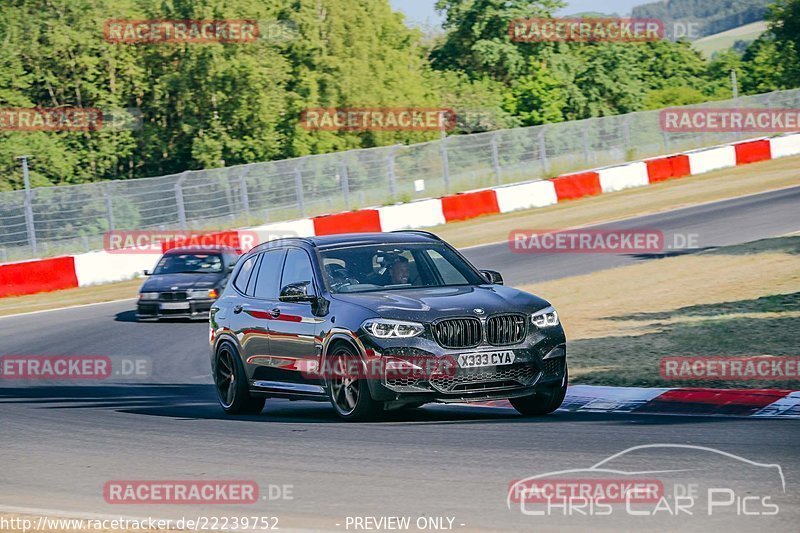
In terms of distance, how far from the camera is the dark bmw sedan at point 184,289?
75.0 feet

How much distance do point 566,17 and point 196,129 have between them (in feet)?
105

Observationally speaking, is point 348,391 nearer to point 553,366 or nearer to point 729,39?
point 553,366

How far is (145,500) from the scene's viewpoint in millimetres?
7758

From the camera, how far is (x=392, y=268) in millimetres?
11320

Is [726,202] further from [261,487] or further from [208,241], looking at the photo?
[261,487]

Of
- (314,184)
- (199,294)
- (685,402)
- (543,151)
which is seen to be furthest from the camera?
(543,151)

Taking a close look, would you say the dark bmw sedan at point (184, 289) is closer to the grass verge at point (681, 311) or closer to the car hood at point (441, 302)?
the grass verge at point (681, 311)

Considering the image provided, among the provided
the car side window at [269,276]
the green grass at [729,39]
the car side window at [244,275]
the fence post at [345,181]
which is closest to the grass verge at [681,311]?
the car side window at [269,276]

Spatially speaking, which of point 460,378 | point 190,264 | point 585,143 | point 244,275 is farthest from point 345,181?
point 460,378

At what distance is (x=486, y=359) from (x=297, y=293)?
6.37 ft

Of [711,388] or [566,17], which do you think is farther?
[566,17]

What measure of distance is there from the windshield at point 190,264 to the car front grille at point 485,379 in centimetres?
1461

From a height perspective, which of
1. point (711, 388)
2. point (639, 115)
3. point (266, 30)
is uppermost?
point (266, 30)

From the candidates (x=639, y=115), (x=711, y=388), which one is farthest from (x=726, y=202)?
(x=711, y=388)
